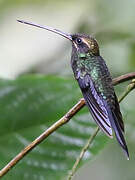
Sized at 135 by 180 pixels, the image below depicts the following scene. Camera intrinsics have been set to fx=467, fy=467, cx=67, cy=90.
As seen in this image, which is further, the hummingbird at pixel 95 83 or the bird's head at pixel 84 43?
the bird's head at pixel 84 43

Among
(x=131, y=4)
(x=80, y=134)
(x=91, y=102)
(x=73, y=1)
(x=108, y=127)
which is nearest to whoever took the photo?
(x=108, y=127)

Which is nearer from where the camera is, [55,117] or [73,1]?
[55,117]

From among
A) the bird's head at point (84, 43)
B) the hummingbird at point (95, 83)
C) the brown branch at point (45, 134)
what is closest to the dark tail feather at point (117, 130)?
the hummingbird at point (95, 83)

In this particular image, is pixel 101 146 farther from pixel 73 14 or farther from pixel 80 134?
pixel 73 14

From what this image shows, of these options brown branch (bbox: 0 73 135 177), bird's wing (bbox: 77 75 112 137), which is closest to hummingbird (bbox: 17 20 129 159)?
bird's wing (bbox: 77 75 112 137)

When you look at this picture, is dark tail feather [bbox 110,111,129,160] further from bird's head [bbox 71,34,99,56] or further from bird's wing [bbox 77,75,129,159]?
bird's head [bbox 71,34,99,56]

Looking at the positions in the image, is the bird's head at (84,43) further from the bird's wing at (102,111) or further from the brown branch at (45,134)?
the brown branch at (45,134)

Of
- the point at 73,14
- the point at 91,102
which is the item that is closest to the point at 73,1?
the point at 73,14

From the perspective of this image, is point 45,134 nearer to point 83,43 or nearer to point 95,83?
point 95,83
